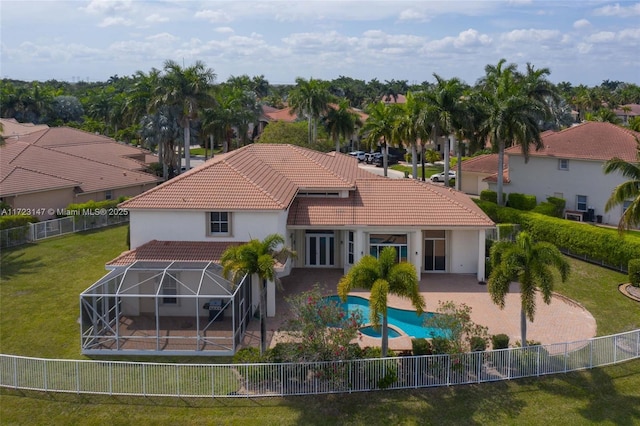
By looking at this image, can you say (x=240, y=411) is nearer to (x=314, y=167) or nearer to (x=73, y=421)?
(x=73, y=421)

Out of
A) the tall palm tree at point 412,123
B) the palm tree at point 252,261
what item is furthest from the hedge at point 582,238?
the palm tree at point 252,261

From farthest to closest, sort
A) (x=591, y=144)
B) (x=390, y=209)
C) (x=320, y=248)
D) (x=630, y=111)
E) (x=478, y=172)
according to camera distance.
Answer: (x=630, y=111) → (x=478, y=172) → (x=591, y=144) → (x=320, y=248) → (x=390, y=209)

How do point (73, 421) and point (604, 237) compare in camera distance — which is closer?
point (73, 421)

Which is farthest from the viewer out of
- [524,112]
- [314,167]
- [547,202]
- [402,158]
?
[402,158]

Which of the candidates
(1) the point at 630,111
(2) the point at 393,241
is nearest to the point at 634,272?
(2) the point at 393,241

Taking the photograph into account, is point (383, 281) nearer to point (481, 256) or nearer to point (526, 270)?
point (526, 270)

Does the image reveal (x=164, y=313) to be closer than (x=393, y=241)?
Yes

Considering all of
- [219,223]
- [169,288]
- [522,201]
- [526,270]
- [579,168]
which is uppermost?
[579,168]

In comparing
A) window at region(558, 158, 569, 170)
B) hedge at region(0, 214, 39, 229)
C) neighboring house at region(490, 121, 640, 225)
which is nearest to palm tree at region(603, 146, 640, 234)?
neighboring house at region(490, 121, 640, 225)

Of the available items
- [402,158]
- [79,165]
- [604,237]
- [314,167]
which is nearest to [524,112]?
[604,237]
